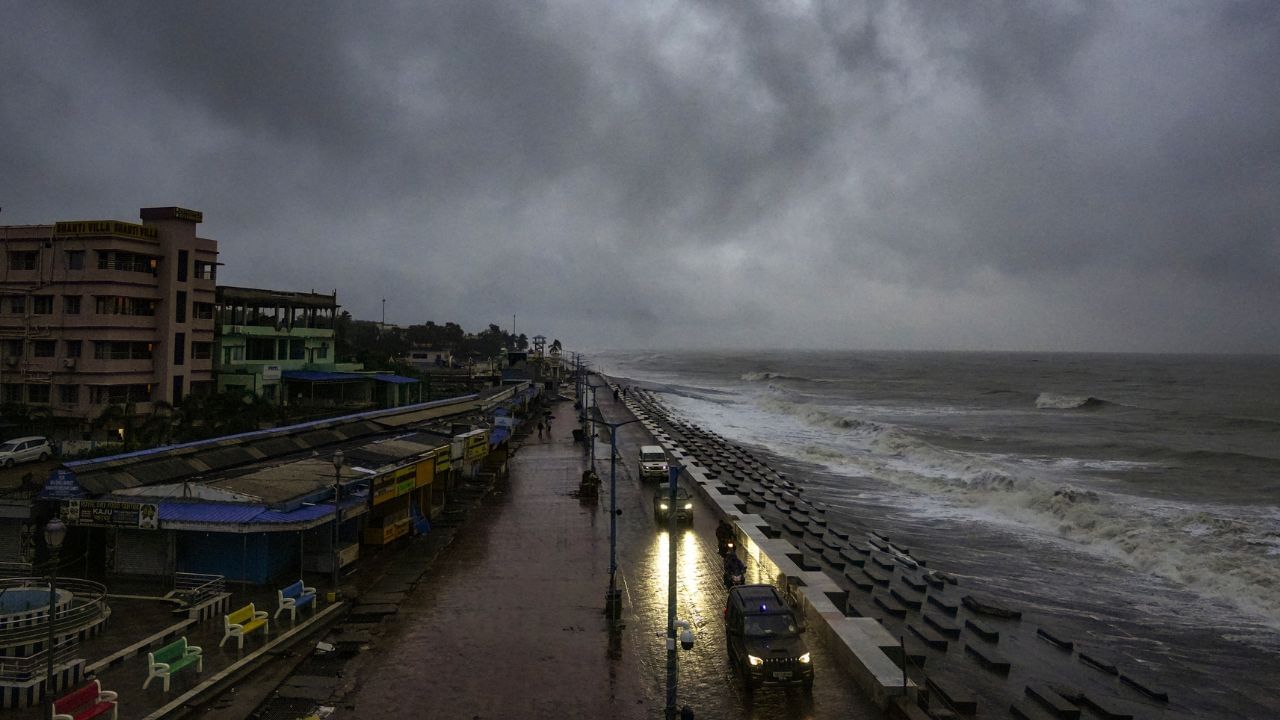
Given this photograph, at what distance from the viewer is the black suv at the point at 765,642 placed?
13945 mm

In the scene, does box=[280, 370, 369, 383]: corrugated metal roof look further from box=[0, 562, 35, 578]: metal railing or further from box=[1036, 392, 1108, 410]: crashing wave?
box=[1036, 392, 1108, 410]: crashing wave

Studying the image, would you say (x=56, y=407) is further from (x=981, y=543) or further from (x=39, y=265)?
(x=981, y=543)

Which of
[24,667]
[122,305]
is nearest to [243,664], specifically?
[24,667]

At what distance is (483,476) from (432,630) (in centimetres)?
1835

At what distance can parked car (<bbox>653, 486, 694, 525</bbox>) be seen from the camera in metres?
27.6

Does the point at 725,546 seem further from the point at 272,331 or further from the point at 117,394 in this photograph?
the point at 272,331

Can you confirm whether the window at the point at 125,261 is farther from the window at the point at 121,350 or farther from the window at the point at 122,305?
the window at the point at 121,350

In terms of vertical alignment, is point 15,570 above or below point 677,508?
above

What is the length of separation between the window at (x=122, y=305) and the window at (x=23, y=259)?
4.58 m

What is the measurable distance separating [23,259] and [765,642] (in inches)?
1792

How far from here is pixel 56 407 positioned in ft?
124

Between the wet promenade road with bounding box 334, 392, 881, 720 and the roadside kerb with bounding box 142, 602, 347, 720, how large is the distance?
180 cm

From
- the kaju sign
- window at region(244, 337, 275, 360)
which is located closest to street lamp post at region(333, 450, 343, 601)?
the kaju sign

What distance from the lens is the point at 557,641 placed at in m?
16.5
